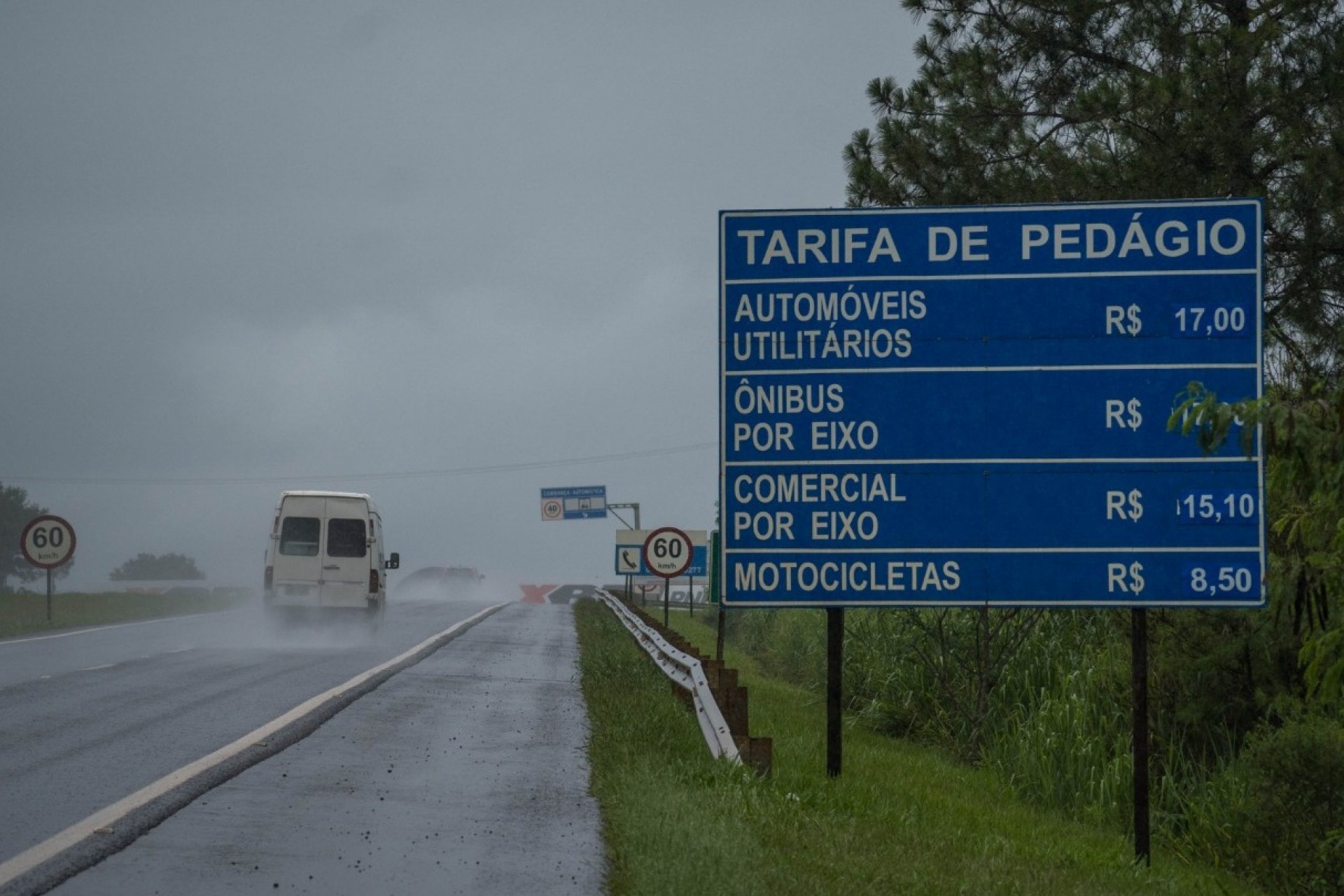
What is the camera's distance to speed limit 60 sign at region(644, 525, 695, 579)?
27.5 meters

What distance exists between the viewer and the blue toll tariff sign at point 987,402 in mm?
11234

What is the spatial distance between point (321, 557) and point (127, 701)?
15282 mm

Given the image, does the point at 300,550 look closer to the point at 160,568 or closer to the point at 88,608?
the point at 88,608

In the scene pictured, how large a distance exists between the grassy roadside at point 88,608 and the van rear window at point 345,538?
247 inches

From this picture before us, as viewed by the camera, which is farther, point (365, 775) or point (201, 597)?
point (201, 597)

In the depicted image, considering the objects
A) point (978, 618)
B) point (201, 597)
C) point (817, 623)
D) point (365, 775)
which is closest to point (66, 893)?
point (365, 775)

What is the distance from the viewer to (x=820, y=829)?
928cm

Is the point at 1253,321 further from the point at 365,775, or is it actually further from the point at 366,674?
the point at 366,674

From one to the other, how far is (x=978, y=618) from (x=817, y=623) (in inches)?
428

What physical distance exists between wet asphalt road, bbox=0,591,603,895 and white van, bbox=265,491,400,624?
9.51 m

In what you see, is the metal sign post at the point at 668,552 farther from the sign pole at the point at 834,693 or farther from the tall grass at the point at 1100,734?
the sign pole at the point at 834,693

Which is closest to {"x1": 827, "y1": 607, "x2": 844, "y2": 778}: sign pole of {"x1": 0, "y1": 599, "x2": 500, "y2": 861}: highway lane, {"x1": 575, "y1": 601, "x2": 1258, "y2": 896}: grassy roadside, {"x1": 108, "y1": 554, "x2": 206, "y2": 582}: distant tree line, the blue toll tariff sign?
{"x1": 575, "y1": 601, "x2": 1258, "y2": 896}: grassy roadside

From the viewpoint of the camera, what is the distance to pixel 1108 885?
9062 mm

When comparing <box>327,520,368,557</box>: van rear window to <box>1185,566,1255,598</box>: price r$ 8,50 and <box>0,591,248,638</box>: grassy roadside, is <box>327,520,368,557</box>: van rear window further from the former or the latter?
<box>1185,566,1255,598</box>: price r$ 8,50
